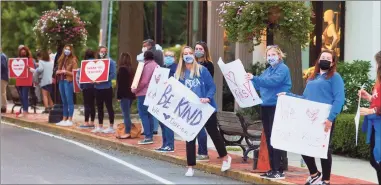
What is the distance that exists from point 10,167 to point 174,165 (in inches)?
103

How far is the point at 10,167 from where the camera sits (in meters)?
12.5

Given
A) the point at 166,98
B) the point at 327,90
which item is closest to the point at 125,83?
the point at 166,98

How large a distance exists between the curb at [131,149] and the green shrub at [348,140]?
3015 millimetres

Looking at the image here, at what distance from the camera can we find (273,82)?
1117cm

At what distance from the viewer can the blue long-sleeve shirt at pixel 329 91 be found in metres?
10.2

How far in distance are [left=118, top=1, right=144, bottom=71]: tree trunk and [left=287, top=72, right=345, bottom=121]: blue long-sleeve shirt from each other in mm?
16445

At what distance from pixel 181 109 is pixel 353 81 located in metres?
5.05

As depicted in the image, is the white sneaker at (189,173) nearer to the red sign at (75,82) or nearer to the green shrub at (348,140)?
the green shrub at (348,140)

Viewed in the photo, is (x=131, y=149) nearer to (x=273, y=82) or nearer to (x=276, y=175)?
(x=276, y=175)

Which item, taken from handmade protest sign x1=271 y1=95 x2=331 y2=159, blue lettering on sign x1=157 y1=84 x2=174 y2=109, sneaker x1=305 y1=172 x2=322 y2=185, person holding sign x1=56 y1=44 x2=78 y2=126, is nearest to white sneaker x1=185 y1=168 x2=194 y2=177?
blue lettering on sign x1=157 y1=84 x2=174 y2=109

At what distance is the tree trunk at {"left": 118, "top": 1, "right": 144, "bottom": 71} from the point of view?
26.7 meters

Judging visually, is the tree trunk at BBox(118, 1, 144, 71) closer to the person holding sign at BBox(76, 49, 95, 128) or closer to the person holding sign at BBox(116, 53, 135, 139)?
the person holding sign at BBox(76, 49, 95, 128)

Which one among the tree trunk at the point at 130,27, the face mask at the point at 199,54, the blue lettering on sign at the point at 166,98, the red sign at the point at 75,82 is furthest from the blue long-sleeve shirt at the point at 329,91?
the tree trunk at the point at 130,27

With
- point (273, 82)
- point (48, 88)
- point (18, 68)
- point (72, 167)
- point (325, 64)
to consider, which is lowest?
point (72, 167)
